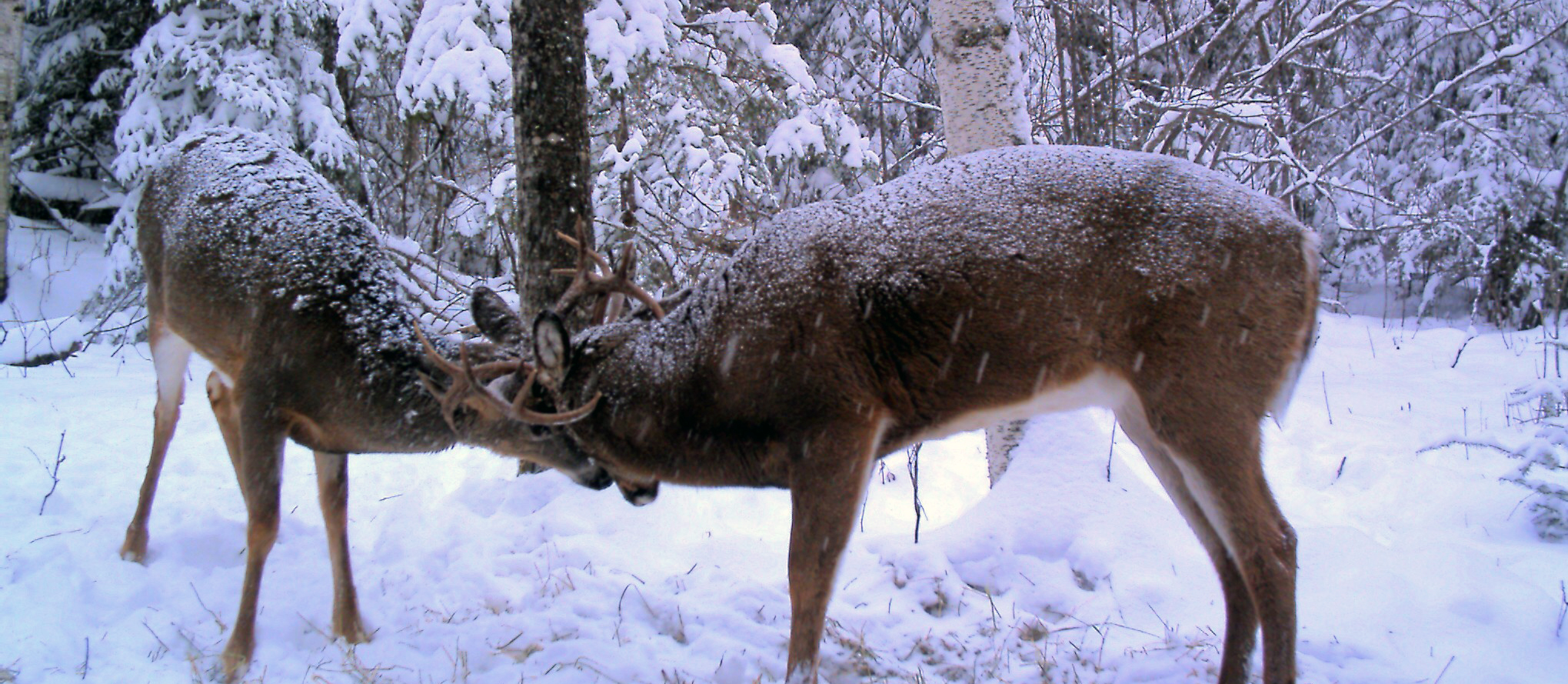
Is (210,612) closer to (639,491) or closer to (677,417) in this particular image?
(639,491)

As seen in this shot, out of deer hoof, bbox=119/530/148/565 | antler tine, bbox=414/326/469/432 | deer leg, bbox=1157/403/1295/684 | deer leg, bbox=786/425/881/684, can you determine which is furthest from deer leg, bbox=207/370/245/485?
deer leg, bbox=1157/403/1295/684

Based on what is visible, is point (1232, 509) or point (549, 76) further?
point (549, 76)

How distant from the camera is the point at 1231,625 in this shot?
333cm

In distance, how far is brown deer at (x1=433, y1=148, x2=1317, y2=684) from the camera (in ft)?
10.1

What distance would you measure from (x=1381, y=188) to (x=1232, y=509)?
14.3 m

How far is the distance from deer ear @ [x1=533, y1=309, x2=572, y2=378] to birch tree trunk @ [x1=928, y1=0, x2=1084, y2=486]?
2.49m

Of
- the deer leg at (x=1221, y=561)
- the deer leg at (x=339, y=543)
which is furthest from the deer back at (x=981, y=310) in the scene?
the deer leg at (x=339, y=543)

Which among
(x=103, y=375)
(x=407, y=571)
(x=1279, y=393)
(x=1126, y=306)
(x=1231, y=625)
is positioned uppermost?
(x=1126, y=306)

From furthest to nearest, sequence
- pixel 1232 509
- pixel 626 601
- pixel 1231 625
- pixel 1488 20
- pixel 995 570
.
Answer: pixel 1488 20 < pixel 995 570 < pixel 626 601 < pixel 1231 625 < pixel 1232 509

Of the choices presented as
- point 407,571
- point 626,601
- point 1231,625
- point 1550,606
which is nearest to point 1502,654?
point 1550,606

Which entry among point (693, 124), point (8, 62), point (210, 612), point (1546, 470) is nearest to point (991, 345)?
point (210, 612)

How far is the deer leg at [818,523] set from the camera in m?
3.28

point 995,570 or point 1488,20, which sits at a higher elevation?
point 1488,20

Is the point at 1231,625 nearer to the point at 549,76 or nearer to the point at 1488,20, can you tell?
the point at 549,76
